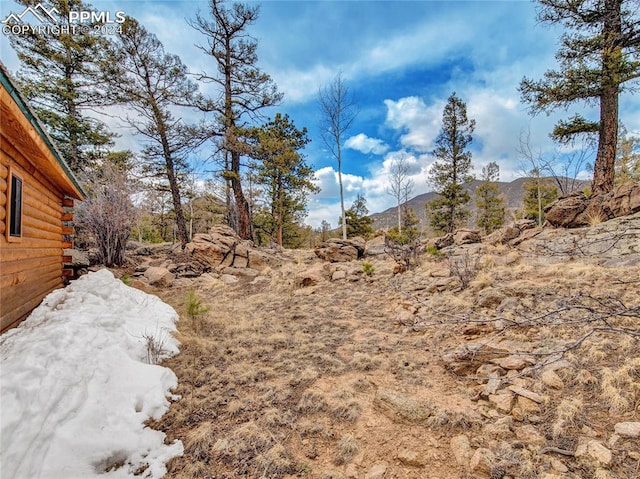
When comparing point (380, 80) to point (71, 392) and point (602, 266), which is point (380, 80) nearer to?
point (602, 266)

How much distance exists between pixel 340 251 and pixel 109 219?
786 cm

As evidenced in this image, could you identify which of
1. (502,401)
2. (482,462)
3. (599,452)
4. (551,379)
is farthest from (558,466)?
(551,379)

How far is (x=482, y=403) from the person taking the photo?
2.45 metres

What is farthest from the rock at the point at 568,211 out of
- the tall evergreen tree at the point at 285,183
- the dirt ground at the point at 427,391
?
the tall evergreen tree at the point at 285,183

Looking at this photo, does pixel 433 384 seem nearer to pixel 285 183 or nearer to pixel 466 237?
pixel 466 237

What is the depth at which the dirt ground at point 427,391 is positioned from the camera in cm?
185

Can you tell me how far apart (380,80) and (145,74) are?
972 centimetres

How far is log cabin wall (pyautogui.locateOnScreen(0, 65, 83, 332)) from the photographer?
3020mm

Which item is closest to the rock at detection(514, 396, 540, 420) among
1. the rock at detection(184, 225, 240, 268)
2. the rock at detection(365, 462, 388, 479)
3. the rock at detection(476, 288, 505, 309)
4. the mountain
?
the rock at detection(365, 462, 388, 479)

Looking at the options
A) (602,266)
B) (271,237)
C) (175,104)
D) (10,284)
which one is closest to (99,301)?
(10,284)

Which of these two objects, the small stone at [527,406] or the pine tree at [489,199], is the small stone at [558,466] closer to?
the small stone at [527,406]

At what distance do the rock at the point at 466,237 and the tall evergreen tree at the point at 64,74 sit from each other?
1448 centimetres

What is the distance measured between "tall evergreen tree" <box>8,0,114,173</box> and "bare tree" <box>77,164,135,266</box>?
3.12m

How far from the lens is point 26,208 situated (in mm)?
3963
